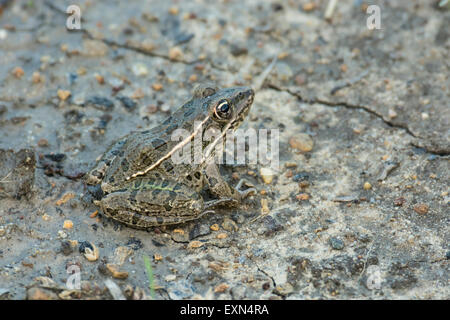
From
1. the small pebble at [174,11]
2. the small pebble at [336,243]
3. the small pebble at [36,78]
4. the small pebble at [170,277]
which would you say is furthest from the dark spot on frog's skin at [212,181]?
the small pebble at [174,11]

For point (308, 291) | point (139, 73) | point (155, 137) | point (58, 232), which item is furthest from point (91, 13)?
point (308, 291)

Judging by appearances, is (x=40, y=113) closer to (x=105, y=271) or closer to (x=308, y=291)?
(x=105, y=271)

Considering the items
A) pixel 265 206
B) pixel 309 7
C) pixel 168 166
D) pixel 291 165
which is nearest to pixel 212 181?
pixel 168 166

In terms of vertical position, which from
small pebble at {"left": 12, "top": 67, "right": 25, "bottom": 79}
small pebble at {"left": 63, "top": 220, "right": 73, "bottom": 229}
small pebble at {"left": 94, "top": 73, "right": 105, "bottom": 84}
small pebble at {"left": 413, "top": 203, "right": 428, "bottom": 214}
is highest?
small pebble at {"left": 12, "top": 67, "right": 25, "bottom": 79}

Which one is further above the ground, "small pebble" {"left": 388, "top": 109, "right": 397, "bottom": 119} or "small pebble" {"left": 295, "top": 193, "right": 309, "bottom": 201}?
"small pebble" {"left": 388, "top": 109, "right": 397, "bottom": 119}

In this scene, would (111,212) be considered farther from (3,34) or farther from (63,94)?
(3,34)

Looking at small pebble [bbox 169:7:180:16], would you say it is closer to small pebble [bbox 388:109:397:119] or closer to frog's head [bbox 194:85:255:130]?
frog's head [bbox 194:85:255:130]

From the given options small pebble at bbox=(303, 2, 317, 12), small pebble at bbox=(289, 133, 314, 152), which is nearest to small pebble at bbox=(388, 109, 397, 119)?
small pebble at bbox=(289, 133, 314, 152)
